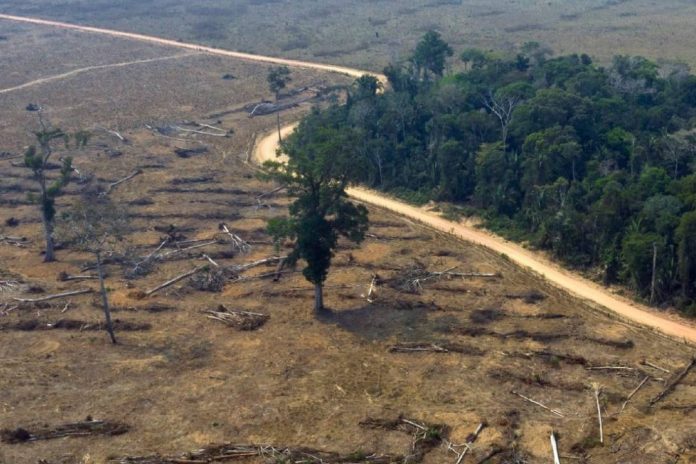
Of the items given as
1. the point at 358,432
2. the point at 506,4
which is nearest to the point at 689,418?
the point at 358,432

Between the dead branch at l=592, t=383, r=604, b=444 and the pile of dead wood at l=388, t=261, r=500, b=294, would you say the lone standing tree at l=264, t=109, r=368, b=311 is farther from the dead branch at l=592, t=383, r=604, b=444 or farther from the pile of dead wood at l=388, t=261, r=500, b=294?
the dead branch at l=592, t=383, r=604, b=444

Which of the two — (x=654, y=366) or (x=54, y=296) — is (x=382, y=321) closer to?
(x=654, y=366)

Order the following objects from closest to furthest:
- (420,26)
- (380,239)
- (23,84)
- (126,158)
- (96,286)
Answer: (96,286) < (380,239) < (126,158) < (23,84) < (420,26)

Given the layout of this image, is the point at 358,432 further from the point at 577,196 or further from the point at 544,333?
the point at 577,196

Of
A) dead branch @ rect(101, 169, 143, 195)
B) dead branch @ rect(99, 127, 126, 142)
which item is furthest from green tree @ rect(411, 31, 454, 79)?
dead branch @ rect(101, 169, 143, 195)

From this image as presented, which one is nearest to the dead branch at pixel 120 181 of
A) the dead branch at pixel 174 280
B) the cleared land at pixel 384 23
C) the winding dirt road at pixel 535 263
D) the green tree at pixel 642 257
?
the winding dirt road at pixel 535 263

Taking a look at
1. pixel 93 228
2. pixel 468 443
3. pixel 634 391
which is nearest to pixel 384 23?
pixel 93 228
